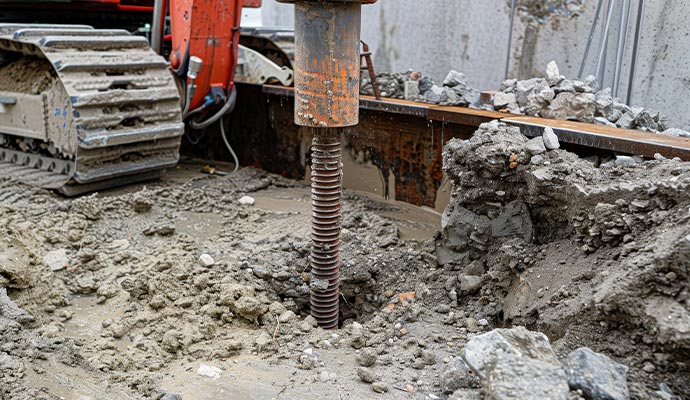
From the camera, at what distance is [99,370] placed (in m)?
3.09

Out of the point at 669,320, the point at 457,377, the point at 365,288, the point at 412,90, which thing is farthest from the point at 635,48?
the point at 457,377

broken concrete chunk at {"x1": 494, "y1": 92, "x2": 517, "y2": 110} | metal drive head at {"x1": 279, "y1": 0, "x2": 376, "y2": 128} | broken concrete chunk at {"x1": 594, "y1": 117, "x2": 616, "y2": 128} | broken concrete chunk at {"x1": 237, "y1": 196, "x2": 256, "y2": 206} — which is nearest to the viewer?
metal drive head at {"x1": 279, "y1": 0, "x2": 376, "y2": 128}

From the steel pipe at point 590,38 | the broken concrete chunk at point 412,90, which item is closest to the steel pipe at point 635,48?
the steel pipe at point 590,38

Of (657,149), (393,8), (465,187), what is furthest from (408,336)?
(393,8)

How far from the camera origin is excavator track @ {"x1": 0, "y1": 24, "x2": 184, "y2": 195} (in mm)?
5113

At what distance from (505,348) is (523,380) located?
0.17 meters

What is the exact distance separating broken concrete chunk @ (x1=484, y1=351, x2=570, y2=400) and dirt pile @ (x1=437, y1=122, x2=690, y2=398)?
0.41 meters

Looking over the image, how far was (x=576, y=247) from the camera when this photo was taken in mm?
3309

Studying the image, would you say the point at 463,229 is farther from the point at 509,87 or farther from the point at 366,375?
the point at 509,87

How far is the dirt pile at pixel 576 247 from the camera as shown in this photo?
102 inches

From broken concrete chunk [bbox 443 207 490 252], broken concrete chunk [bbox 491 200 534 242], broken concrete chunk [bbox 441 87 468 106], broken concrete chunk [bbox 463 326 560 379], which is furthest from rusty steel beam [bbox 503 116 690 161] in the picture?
broken concrete chunk [bbox 463 326 560 379]

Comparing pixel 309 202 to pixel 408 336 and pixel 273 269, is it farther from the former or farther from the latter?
pixel 408 336

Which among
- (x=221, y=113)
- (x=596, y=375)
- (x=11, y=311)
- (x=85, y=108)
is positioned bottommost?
(x=11, y=311)

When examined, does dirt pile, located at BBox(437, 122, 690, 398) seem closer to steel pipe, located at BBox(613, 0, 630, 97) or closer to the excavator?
steel pipe, located at BBox(613, 0, 630, 97)
